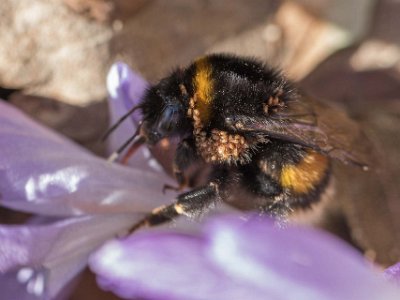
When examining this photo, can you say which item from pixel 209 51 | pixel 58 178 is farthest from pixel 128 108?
pixel 209 51

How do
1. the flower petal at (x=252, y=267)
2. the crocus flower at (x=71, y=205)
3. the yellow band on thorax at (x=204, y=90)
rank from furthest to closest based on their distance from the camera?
the yellow band on thorax at (x=204, y=90), the crocus flower at (x=71, y=205), the flower petal at (x=252, y=267)

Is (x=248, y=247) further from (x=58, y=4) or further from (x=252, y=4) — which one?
(x=252, y=4)

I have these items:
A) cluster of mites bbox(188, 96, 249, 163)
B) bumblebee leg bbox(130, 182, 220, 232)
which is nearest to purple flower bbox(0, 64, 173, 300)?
bumblebee leg bbox(130, 182, 220, 232)

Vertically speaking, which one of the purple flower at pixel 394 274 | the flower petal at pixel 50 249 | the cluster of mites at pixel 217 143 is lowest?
the flower petal at pixel 50 249

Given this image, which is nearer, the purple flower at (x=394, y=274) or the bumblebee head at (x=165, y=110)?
the purple flower at (x=394, y=274)

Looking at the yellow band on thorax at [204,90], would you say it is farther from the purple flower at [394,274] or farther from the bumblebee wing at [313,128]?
the purple flower at [394,274]

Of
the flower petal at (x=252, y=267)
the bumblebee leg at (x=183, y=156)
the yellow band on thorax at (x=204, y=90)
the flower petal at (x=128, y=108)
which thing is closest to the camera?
the flower petal at (x=252, y=267)

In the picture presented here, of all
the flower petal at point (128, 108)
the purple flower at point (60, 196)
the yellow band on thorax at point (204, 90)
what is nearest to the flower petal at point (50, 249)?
the purple flower at point (60, 196)

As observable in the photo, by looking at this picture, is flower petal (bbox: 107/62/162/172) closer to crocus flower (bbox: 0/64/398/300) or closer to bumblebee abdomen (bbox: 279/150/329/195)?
crocus flower (bbox: 0/64/398/300)
